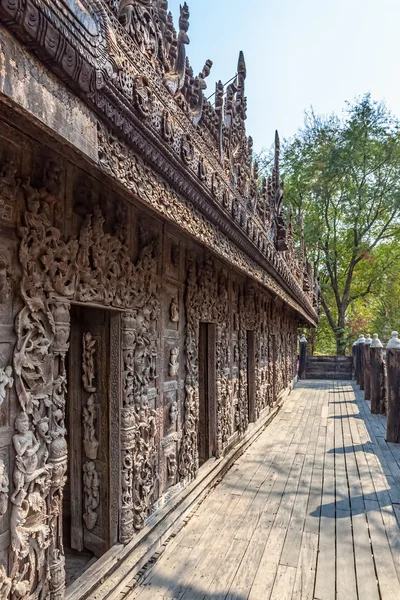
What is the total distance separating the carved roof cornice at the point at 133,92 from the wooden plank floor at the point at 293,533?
2317mm

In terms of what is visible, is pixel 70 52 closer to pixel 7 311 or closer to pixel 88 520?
pixel 7 311

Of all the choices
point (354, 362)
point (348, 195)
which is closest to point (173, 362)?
point (354, 362)

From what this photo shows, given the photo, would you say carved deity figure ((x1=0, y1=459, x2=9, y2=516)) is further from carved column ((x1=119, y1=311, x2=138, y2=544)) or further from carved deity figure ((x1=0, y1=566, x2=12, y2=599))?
carved column ((x1=119, y1=311, x2=138, y2=544))

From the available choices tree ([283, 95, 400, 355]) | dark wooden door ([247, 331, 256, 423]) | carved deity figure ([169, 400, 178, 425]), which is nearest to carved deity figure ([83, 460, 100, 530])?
carved deity figure ([169, 400, 178, 425])

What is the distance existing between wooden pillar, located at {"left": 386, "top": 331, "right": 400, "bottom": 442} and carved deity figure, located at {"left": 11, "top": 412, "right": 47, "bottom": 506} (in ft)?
20.3

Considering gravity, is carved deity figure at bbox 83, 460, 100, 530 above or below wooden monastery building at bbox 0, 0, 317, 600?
below

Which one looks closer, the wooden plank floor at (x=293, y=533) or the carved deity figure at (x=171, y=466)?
the wooden plank floor at (x=293, y=533)

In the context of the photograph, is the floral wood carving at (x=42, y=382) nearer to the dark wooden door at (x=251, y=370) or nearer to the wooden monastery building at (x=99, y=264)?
the wooden monastery building at (x=99, y=264)

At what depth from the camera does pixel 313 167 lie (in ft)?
72.2

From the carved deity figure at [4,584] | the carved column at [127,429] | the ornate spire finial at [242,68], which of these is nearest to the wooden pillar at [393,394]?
the ornate spire finial at [242,68]

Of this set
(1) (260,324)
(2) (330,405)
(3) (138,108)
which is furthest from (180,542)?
(2) (330,405)

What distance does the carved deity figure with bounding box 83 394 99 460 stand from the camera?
2.89 metres

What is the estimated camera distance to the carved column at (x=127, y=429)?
282 centimetres

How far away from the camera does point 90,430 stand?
9.53 ft
